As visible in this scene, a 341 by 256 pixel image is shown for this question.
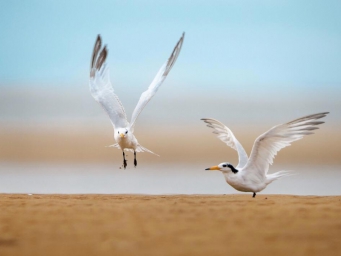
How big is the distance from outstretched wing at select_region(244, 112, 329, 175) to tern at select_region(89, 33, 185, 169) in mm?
3191

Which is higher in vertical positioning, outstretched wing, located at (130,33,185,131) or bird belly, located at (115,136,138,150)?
outstretched wing, located at (130,33,185,131)

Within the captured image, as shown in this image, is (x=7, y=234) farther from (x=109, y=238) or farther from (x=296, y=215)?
(x=296, y=215)

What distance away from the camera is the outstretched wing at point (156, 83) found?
1324 centimetres

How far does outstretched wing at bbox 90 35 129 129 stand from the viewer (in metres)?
13.8

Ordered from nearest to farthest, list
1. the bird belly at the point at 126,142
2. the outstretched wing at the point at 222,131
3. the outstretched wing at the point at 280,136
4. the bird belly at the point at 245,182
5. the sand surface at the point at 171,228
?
1. the sand surface at the point at 171,228
2. the outstretched wing at the point at 280,136
3. the bird belly at the point at 245,182
4. the outstretched wing at the point at 222,131
5. the bird belly at the point at 126,142

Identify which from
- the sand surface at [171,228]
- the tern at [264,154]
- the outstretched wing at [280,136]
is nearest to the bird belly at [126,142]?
the tern at [264,154]

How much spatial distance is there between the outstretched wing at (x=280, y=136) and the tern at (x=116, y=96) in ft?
10.5

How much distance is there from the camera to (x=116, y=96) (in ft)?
45.4

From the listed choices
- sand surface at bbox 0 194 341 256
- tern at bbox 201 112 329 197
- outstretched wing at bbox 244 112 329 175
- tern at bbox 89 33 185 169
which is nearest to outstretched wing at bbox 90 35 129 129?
tern at bbox 89 33 185 169

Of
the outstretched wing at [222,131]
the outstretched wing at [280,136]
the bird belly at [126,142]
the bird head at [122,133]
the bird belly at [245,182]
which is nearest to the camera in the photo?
the outstretched wing at [280,136]

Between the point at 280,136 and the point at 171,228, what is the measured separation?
12.7 feet

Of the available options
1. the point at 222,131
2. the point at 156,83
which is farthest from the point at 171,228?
the point at 156,83

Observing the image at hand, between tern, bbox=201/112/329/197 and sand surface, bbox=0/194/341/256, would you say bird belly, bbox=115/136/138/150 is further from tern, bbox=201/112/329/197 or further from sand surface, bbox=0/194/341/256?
sand surface, bbox=0/194/341/256

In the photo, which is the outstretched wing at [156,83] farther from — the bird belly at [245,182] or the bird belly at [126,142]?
the bird belly at [245,182]
